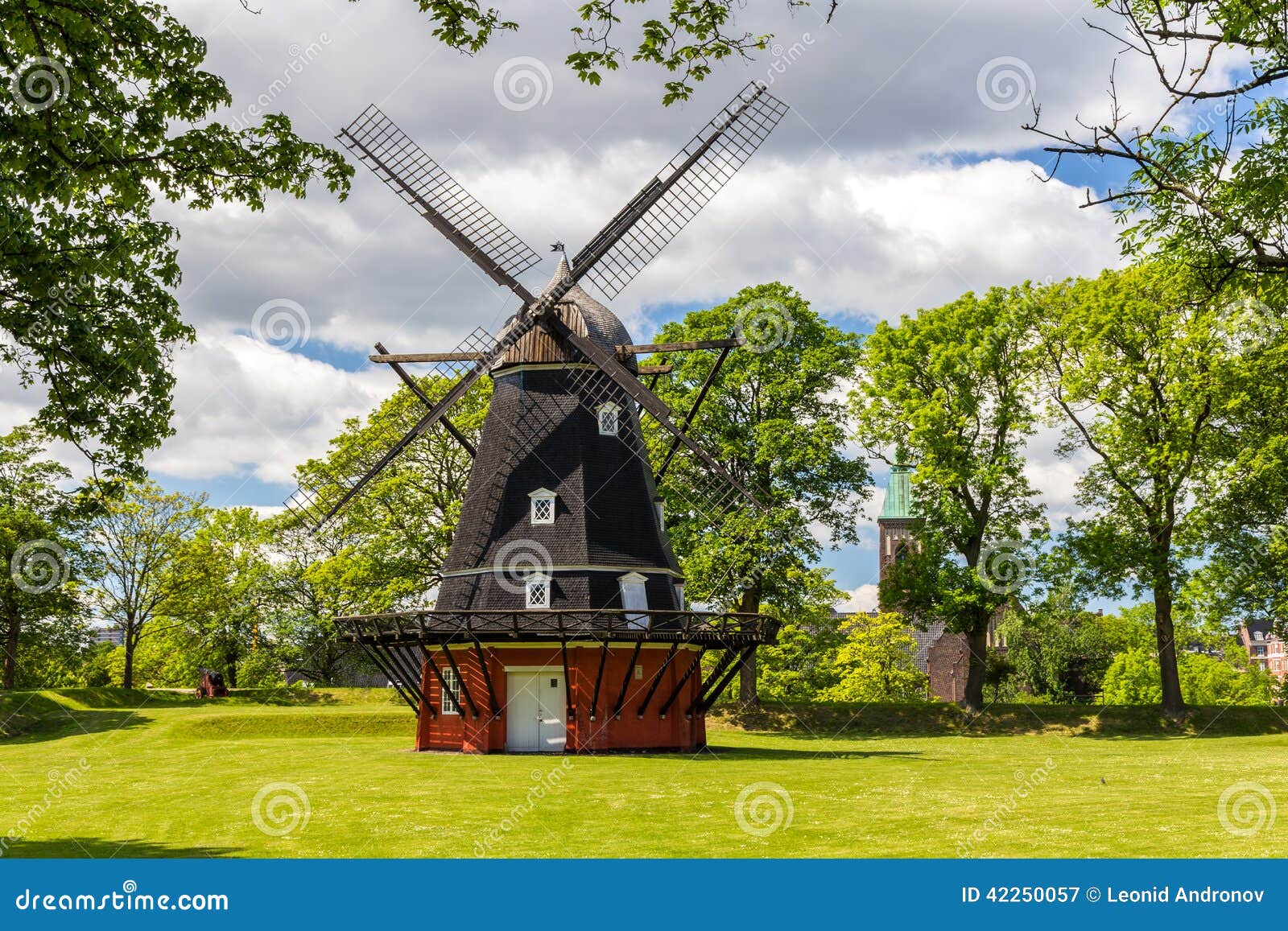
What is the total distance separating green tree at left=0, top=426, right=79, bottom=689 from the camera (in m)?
44.3

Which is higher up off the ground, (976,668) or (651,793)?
(976,668)

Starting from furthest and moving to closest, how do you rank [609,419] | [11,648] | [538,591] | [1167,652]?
[11,648], [1167,652], [609,419], [538,591]

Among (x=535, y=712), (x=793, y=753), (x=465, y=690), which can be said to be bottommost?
(x=793, y=753)

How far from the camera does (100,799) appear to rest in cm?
1989

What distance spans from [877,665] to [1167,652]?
24093 millimetres

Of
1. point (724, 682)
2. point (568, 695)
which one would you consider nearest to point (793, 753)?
point (724, 682)

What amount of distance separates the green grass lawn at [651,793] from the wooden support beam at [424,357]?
10968 mm

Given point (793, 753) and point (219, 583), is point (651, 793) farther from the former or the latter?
point (219, 583)

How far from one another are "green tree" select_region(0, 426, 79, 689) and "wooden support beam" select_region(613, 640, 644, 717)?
26324 mm

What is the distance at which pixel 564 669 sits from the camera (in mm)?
28828

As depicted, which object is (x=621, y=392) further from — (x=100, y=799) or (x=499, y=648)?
(x=100, y=799)

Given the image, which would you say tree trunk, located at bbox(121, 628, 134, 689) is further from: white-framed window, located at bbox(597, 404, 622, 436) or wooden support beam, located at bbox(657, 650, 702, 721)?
wooden support beam, located at bbox(657, 650, 702, 721)

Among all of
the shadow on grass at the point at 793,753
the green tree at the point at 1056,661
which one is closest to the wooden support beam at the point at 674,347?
the shadow on grass at the point at 793,753

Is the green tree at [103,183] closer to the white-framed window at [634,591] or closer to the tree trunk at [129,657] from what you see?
the white-framed window at [634,591]
